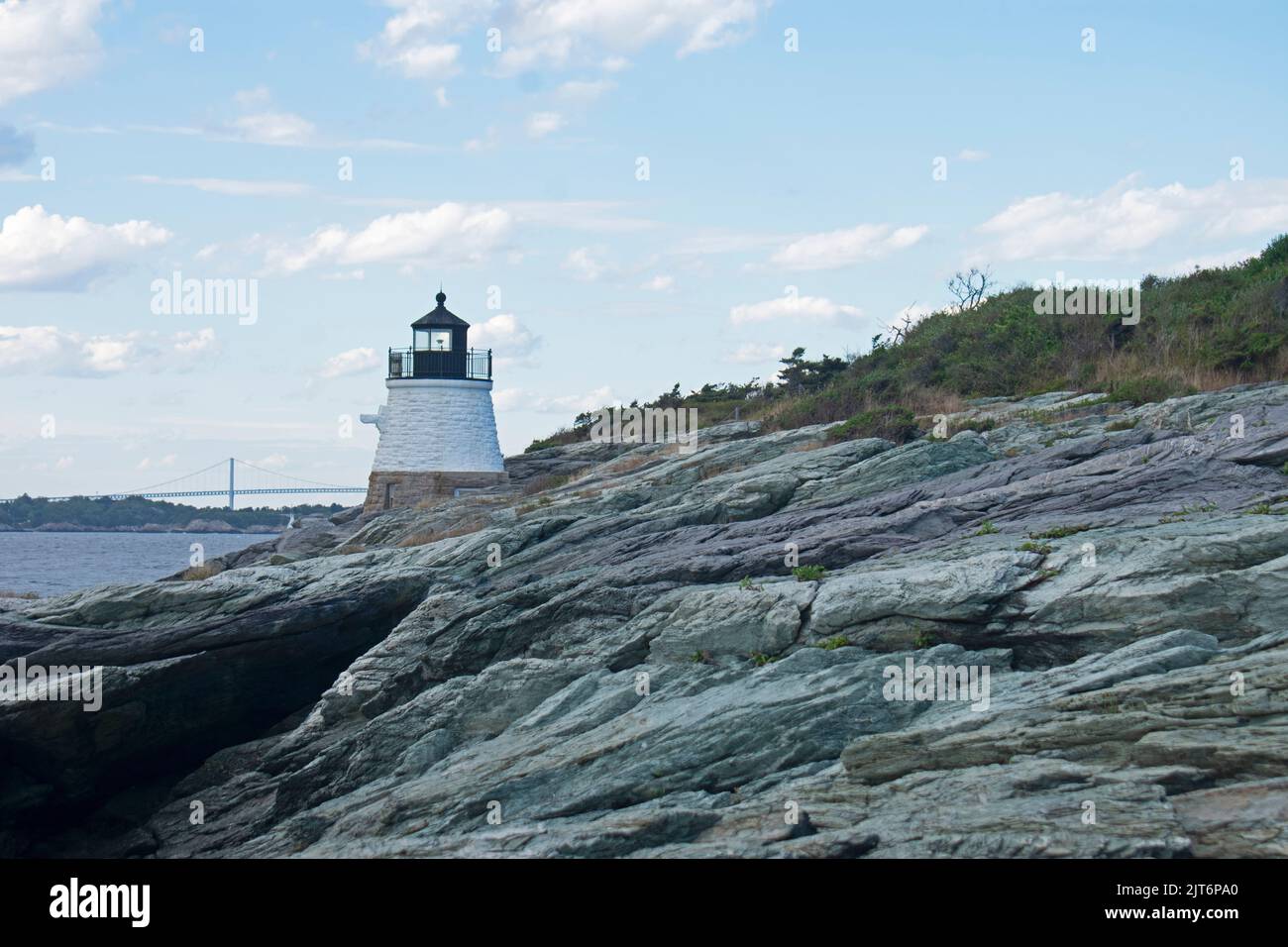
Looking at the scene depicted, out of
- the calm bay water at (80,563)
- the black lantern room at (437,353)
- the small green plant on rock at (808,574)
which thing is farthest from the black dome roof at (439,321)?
the small green plant on rock at (808,574)

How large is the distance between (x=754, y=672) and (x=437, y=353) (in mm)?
30600

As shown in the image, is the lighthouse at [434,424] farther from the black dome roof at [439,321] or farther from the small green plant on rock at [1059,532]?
the small green plant on rock at [1059,532]

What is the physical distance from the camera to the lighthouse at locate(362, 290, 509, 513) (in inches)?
1727

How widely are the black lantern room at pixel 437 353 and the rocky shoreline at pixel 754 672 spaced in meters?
16.9

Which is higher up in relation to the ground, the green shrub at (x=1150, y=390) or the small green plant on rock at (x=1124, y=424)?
the green shrub at (x=1150, y=390)

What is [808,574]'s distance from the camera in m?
18.3

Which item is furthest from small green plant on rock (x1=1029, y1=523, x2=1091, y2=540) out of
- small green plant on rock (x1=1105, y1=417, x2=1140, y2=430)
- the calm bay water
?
the calm bay water

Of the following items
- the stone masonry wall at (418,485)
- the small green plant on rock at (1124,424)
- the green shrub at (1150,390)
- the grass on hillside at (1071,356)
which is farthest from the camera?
the stone masonry wall at (418,485)

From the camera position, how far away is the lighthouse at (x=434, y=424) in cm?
4388

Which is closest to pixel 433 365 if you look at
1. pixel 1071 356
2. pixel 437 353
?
pixel 437 353

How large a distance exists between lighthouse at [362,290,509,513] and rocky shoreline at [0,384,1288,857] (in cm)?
1567

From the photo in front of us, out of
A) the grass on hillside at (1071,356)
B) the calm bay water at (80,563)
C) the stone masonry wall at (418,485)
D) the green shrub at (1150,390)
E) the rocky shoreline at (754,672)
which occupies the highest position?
the grass on hillside at (1071,356)
